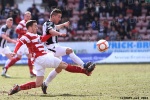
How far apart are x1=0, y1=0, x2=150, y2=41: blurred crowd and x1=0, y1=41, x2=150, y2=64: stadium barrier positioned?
34.1 inches

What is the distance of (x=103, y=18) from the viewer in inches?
985

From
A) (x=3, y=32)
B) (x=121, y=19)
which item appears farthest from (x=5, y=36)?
(x=121, y=19)

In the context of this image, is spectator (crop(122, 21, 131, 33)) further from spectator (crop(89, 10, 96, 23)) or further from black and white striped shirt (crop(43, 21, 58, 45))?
black and white striped shirt (crop(43, 21, 58, 45))

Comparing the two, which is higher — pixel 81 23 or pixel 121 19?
pixel 121 19

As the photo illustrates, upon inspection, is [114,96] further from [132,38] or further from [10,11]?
[10,11]

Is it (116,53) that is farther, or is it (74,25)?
(74,25)

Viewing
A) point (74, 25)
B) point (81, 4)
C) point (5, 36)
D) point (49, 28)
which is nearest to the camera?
point (49, 28)

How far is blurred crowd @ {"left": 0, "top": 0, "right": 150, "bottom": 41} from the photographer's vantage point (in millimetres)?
23891

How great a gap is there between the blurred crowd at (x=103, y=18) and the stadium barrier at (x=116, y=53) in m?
0.87

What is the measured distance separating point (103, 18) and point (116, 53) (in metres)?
3.33

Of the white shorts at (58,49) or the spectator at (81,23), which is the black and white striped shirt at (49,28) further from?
the spectator at (81,23)

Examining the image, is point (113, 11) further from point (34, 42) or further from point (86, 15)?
point (34, 42)

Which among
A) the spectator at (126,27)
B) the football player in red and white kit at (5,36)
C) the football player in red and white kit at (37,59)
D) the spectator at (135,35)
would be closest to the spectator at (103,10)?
the spectator at (126,27)

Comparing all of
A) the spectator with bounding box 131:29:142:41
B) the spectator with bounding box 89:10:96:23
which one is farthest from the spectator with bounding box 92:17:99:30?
the spectator with bounding box 131:29:142:41
